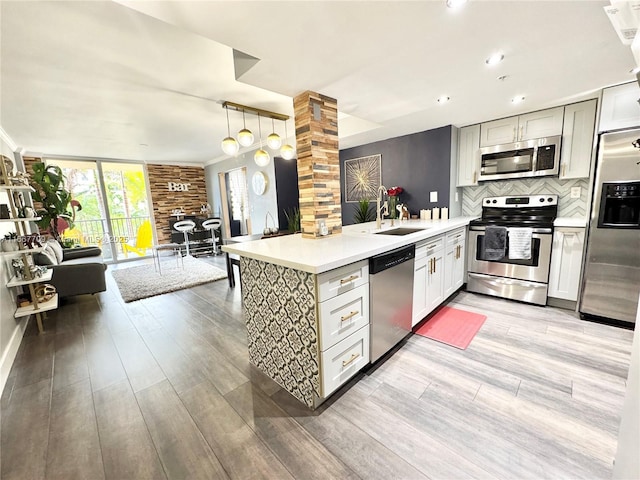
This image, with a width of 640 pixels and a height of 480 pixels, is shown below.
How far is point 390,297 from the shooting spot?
1961mm

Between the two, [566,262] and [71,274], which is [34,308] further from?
[566,262]

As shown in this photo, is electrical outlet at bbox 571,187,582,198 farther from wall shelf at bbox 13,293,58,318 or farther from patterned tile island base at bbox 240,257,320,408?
wall shelf at bbox 13,293,58,318

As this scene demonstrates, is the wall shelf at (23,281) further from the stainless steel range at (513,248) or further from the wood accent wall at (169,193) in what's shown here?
the stainless steel range at (513,248)

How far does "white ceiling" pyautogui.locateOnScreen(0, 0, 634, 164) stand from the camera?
1.33m

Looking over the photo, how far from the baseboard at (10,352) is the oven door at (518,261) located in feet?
14.9

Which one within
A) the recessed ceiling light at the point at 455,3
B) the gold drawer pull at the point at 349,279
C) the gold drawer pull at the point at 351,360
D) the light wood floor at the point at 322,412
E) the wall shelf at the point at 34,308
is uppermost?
the recessed ceiling light at the point at 455,3

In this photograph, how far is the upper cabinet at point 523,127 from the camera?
278 centimetres

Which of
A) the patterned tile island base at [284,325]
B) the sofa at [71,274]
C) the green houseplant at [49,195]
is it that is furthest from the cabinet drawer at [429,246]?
the green houseplant at [49,195]

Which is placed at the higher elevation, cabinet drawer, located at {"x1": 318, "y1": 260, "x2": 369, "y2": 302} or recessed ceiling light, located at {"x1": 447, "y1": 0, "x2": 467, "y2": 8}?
recessed ceiling light, located at {"x1": 447, "y1": 0, "x2": 467, "y2": 8}

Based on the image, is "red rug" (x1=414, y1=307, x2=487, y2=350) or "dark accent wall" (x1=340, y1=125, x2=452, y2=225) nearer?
"red rug" (x1=414, y1=307, x2=487, y2=350)

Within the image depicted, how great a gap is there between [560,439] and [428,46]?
238cm

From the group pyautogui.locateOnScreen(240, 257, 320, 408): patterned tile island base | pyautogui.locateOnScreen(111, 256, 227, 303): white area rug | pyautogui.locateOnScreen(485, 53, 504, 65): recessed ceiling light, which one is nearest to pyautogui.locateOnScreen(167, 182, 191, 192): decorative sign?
pyautogui.locateOnScreen(111, 256, 227, 303): white area rug

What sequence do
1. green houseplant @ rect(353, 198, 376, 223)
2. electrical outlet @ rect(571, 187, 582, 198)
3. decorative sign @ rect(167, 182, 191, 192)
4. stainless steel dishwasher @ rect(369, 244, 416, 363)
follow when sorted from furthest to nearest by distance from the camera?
1. decorative sign @ rect(167, 182, 191, 192)
2. green houseplant @ rect(353, 198, 376, 223)
3. electrical outlet @ rect(571, 187, 582, 198)
4. stainless steel dishwasher @ rect(369, 244, 416, 363)

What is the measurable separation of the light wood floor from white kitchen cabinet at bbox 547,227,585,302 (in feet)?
1.32
